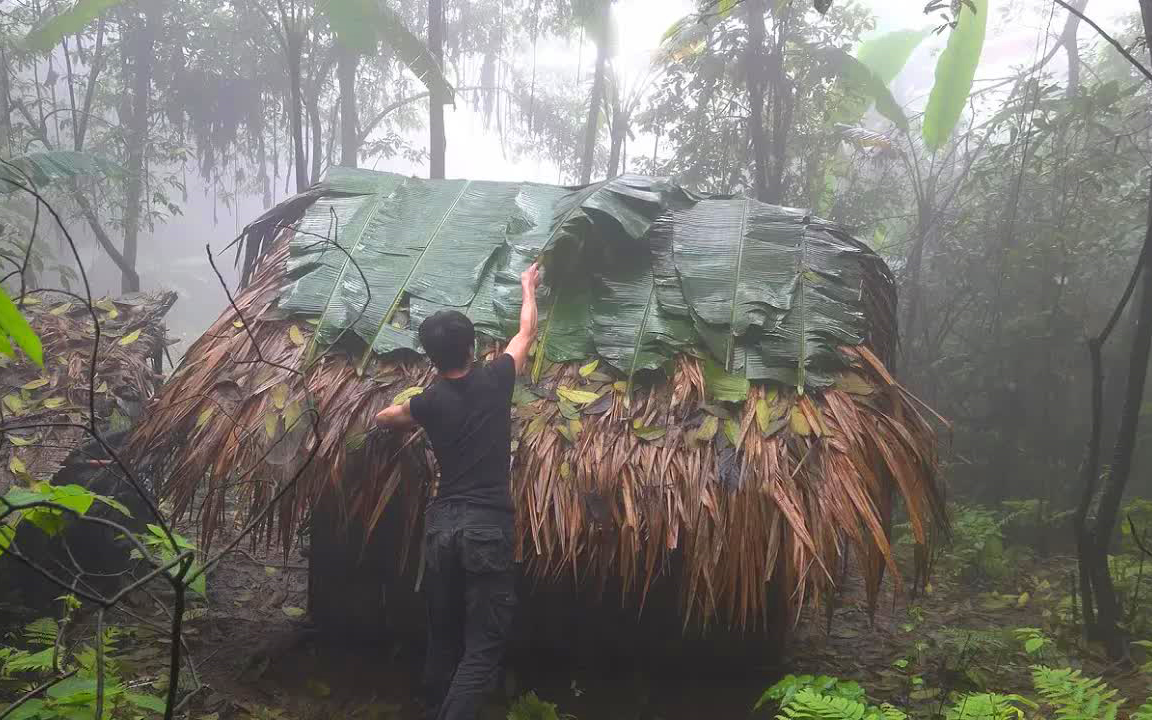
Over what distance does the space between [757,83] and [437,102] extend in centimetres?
329

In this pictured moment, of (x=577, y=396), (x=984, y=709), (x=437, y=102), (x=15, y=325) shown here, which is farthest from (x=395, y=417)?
(x=437, y=102)

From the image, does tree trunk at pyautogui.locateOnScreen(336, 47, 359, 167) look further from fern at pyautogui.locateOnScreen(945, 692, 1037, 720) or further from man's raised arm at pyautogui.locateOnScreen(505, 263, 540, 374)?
fern at pyautogui.locateOnScreen(945, 692, 1037, 720)

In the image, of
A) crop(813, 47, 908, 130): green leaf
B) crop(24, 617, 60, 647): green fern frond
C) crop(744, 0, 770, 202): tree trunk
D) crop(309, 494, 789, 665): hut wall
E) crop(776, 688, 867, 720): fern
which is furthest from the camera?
crop(813, 47, 908, 130): green leaf

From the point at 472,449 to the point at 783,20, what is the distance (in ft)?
19.0

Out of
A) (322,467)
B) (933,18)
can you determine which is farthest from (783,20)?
(322,467)

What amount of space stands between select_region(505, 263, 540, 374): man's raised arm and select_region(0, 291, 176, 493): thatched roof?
2164mm

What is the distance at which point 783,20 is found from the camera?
665cm

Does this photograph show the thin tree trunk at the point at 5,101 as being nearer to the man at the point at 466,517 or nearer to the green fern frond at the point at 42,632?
the green fern frond at the point at 42,632

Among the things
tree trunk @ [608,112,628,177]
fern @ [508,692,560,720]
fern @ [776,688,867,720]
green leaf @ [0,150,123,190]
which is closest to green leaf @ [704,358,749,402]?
fern @ [776,688,867,720]

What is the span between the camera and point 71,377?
161 inches

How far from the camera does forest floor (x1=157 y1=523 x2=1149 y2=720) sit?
3336 millimetres

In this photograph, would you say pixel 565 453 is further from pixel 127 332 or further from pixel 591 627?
pixel 127 332

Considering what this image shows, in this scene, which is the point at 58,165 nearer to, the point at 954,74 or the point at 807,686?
the point at 807,686

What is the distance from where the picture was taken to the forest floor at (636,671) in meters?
3.34
